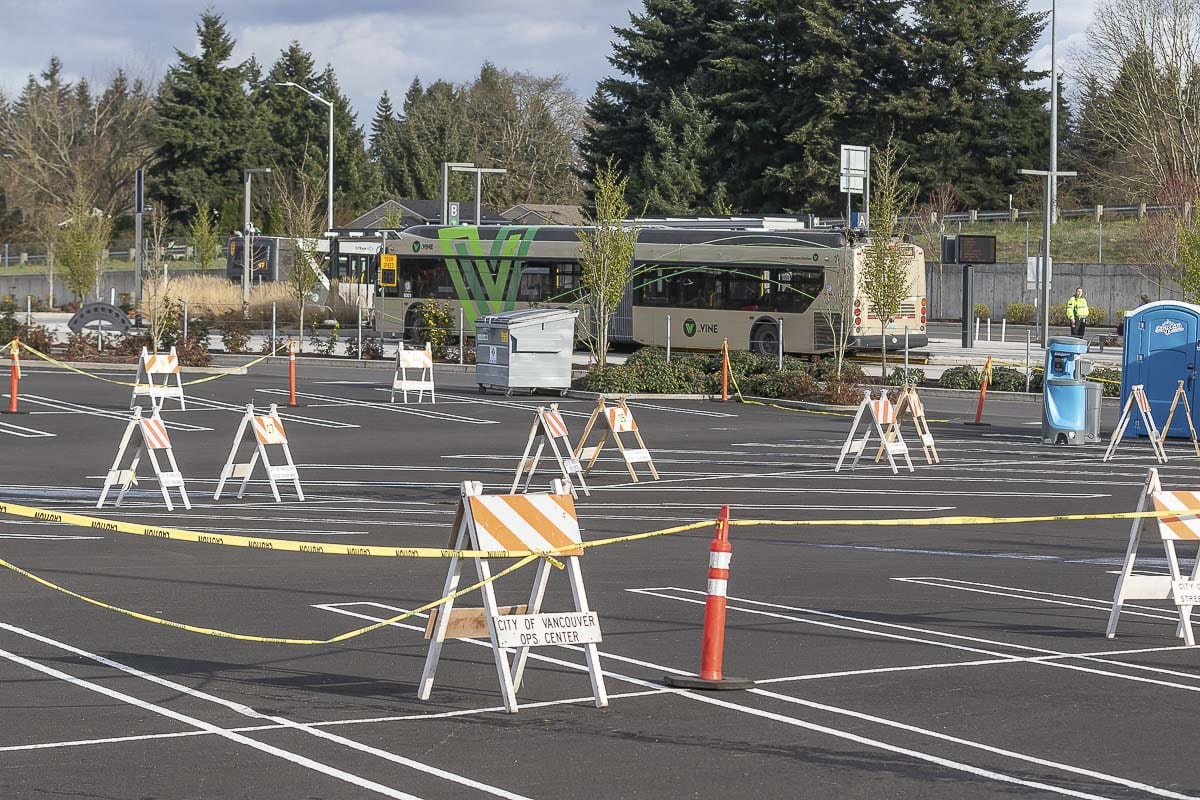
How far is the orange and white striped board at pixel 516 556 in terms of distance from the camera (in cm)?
794

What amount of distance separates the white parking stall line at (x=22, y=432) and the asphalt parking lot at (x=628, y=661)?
5.40m

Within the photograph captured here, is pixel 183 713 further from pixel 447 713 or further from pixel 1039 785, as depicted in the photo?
pixel 1039 785

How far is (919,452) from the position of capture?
23.6 metres

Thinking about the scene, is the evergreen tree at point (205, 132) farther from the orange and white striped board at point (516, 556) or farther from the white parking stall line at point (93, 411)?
the orange and white striped board at point (516, 556)

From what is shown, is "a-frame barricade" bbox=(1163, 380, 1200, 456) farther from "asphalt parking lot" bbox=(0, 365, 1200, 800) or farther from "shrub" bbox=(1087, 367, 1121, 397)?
"shrub" bbox=(1087, 367, 1121, 397)

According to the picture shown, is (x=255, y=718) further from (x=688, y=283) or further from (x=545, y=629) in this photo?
(x=688, y=283)

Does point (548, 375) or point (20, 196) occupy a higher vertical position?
point (20, 196)

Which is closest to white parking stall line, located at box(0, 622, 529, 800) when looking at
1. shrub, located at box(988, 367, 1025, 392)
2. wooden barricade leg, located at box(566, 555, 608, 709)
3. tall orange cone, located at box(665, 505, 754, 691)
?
wooden barricade leg, located at box(566, 555, 608, 709)

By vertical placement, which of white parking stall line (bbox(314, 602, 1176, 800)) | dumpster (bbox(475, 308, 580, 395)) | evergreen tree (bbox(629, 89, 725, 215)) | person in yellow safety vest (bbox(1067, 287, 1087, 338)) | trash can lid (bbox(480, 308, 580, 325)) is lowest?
white parking stall line (bbox(314, 602, 1176, 800))

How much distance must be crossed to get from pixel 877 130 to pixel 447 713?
7156 cm

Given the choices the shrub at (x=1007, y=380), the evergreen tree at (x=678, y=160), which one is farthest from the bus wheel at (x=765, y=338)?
the evergreen tree at (x=678, y=160)

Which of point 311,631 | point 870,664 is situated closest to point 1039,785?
point 870,664

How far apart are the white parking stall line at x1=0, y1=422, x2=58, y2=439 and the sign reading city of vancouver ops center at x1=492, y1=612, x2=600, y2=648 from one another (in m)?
18.0

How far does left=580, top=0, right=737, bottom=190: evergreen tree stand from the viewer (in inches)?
3078
